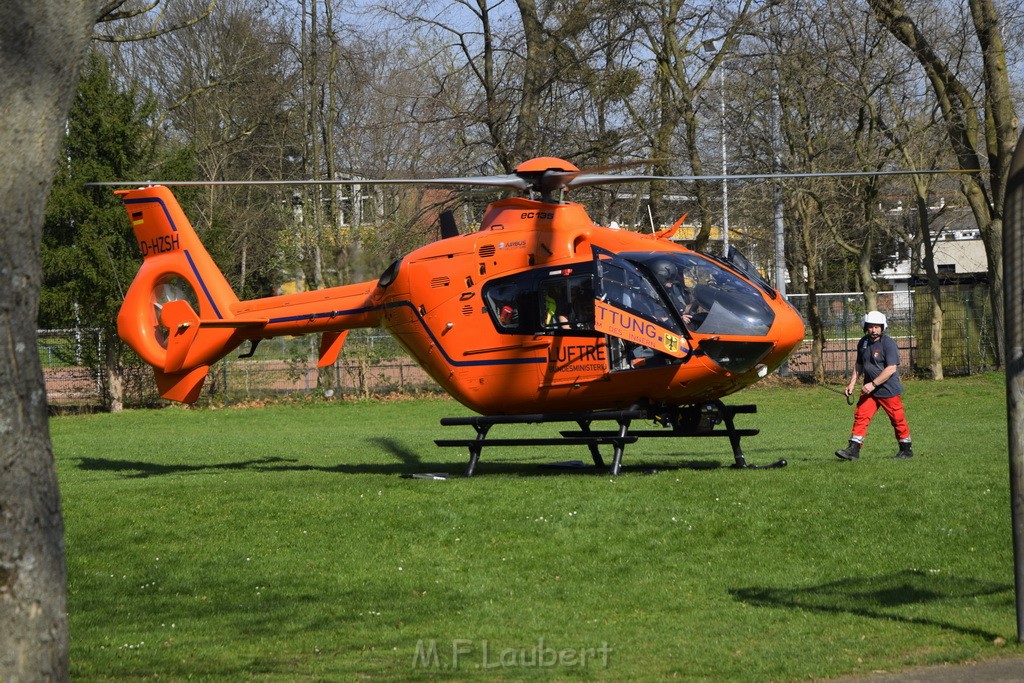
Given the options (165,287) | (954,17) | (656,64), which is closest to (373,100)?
(656,64)

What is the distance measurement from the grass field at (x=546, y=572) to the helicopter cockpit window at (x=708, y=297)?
179 cm

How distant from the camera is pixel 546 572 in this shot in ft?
33.9

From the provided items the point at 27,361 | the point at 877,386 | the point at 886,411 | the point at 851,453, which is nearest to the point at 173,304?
the point at 851,453

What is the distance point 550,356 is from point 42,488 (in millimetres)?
9844

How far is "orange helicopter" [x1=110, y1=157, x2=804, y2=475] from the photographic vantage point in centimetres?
1391

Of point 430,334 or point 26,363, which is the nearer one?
point 26,363

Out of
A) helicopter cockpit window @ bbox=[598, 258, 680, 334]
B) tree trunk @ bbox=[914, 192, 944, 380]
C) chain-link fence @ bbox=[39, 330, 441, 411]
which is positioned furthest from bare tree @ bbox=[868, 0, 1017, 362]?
helicopter cockpit window @ bbox=[598, 258, 680, 334]

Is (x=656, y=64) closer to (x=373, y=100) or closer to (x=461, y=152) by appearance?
(x=461, y=152)

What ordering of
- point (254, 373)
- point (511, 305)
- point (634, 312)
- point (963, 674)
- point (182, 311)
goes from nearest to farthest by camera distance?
1. point (963, 674)
2. point (634, 312)
3. point (511, 305)
4. point (182, 311)
5. point (254, 373)

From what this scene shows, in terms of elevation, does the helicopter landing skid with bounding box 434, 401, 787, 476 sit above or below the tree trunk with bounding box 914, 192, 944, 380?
below

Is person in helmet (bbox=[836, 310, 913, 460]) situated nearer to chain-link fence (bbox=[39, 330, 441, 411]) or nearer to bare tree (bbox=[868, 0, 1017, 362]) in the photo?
bare tree (bbox=[868, 0, 1017, 362])

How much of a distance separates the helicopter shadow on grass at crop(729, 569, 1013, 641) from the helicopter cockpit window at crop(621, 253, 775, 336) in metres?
4.60

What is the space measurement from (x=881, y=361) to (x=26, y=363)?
1251 cm

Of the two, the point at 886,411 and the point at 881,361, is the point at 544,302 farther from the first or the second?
the point at 886,411
